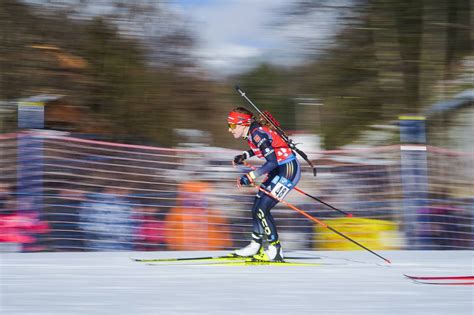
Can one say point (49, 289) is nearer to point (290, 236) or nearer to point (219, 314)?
point (219, 314)

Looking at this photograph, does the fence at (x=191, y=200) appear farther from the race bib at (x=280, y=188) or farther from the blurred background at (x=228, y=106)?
the race bib at (x=280, y=188)

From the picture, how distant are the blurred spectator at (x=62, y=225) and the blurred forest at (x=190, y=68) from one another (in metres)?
4.07

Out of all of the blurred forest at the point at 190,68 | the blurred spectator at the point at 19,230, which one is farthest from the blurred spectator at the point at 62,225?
the blurred forest at the point at 190,68

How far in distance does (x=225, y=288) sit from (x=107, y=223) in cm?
375

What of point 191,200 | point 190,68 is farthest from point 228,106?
point 191,200

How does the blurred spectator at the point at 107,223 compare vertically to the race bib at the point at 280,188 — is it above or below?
below

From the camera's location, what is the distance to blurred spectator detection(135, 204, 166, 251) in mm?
8414

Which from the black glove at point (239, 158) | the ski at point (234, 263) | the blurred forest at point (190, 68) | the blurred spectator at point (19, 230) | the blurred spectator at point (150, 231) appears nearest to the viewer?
the ski at point (234, 263)

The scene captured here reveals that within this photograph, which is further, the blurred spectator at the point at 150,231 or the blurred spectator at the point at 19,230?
the blurred spectator at the point at 150,231

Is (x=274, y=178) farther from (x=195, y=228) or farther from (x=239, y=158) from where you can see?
(x=195, y=228)

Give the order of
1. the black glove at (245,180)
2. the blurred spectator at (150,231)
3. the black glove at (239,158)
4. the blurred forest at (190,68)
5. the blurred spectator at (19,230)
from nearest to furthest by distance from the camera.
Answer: the black glove at (245,180)
the black glove at (239,158)
the blurred spectator at (19,230)
the blurred spectator at (150,231)
the blurred forest at (190,68)

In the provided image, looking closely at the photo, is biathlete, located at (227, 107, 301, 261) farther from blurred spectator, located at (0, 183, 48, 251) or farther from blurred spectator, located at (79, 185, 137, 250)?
blurred spectator, located at (0, 183, 48, 251)

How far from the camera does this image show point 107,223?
326 inches

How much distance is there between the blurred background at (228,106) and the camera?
28.4 feet
